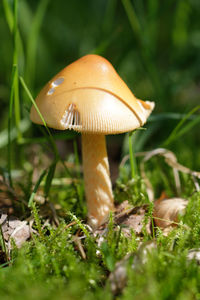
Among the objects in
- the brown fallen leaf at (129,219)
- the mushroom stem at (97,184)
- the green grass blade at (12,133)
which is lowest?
the brown fallen leaf at (129,219)

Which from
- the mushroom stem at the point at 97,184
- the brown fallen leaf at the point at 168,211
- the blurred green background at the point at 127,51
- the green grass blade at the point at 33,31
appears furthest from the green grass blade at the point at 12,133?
the brown fallen leaf at the point at 168,211

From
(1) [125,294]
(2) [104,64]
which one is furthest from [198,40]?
(1) [125,294]

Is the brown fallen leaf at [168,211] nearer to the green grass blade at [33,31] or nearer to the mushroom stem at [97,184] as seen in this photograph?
the mushroom stem at [97,184]

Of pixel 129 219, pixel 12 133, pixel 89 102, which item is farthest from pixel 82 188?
pixel 12 133

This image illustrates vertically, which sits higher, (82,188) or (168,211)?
(82,188)

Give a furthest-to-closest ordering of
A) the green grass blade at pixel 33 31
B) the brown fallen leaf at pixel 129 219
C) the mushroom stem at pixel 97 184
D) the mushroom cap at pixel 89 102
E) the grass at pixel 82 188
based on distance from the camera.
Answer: the green grass blade at pixel 33 31, the mushroom stem at pixel 97 184, the brown fallen leaf at pixel 129 219, the mushroom cap at pixel 89 102, the grass at pixel 82 188

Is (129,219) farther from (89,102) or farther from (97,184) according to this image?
(89,102)

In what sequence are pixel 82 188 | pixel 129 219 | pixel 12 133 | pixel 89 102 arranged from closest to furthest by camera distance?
pixel 89 102
pixel 129 219
pixel 82 188
pixel 12 133
